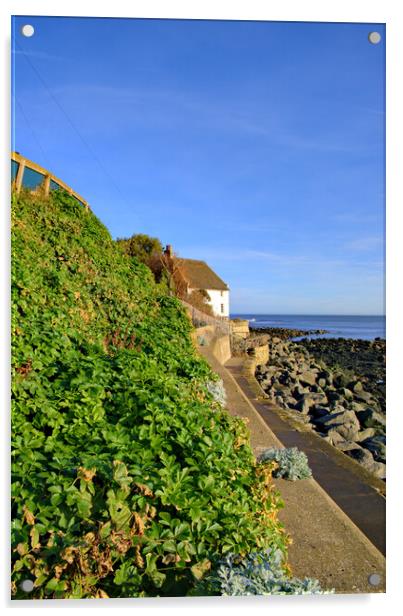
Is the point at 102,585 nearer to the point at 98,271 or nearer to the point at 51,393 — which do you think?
the point at 51,393

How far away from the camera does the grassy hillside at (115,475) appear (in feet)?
9.05

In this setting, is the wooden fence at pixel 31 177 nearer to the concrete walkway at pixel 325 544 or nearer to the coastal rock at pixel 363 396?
the concrete walkway at pixel 325 544

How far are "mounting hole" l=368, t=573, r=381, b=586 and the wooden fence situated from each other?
4773 millimetres

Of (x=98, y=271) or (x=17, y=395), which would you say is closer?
(x=17, y=395)

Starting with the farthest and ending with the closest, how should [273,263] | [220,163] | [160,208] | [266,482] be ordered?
[273,263]
[160,208]
[220,163]
[266,482]

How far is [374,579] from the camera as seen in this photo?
3.66 m

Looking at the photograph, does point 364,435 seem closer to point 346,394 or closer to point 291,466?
point 291,466

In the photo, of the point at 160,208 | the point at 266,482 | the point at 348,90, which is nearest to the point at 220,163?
the point at 160,208

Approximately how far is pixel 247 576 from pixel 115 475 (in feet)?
3.41

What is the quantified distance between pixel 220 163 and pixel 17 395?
110 inches

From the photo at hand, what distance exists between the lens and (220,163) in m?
4.71

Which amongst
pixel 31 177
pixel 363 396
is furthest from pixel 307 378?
pixel 31 177

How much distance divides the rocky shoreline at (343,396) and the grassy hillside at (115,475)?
2039mm
